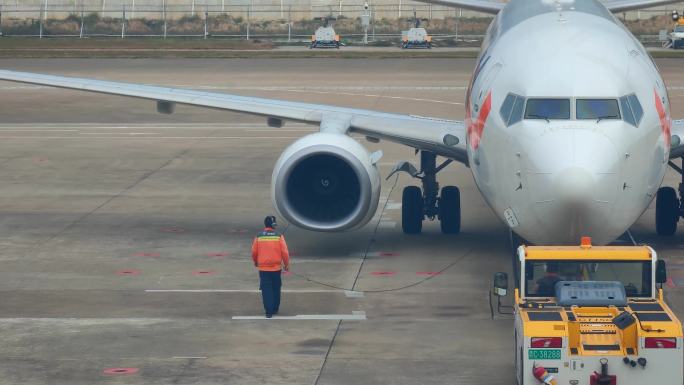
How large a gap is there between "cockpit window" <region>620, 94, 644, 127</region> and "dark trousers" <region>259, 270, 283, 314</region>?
5.39m

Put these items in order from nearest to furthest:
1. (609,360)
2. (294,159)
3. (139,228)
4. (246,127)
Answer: (609,360), (294,159), (139,228), (246,127)

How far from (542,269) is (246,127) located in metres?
28.1

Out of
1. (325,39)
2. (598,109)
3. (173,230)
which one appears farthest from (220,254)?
(325,39)

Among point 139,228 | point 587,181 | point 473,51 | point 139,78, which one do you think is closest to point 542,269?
point 587,181

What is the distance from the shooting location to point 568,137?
60.5 ft

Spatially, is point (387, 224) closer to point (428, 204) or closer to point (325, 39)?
point (428, 204)

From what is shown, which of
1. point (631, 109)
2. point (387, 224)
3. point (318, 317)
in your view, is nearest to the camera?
point (631, 109)

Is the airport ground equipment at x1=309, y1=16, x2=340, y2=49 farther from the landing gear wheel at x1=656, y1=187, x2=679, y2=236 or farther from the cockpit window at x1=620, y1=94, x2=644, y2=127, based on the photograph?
the cockpit window at x1=620, y1=94, x2=644, y2=127

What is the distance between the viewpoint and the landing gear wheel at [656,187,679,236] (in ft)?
84.0

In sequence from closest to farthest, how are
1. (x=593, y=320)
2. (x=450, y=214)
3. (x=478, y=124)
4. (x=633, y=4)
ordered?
1. (x=593, y=320)
2. (x=478, y=124)
3. (x=450, y=214)
4. (x=633, y=4)

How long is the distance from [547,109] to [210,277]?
6613mm

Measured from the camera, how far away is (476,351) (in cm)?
1800

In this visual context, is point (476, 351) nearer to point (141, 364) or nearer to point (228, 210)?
point (141, 364)

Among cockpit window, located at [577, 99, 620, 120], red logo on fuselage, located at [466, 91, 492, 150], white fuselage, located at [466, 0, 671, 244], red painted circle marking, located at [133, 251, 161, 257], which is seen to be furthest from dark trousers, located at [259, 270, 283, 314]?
red painted circle marking, located at [133, 251, 161, 257]
